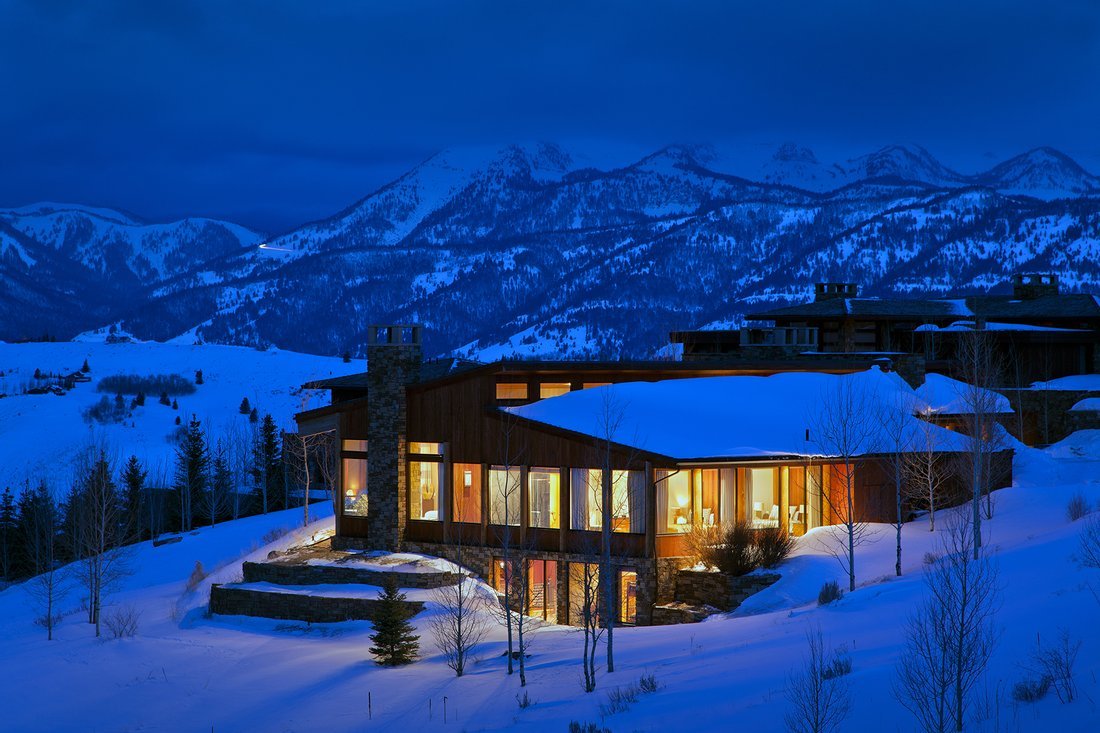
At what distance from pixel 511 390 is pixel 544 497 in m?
3.11

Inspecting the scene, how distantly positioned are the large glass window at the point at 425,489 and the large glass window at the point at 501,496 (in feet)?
5.41

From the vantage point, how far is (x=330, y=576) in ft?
85.5

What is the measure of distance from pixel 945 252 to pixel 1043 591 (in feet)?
471

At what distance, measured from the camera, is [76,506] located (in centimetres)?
4794

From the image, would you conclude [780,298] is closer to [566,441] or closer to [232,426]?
[232,426]

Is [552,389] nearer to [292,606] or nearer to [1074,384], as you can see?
[292,606]

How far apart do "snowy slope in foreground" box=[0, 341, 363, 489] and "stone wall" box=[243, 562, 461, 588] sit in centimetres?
4800

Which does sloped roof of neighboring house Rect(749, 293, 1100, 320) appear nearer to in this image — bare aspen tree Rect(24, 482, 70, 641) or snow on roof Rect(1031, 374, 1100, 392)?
snow on roof Rect(1031, 374, 1100, 392)

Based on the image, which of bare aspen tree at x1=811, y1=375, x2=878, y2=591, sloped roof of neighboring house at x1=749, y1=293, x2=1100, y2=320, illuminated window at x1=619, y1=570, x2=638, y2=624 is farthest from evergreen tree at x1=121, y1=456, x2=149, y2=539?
bare aspen tree at x1=811, y1=375, x2=878, y2=591

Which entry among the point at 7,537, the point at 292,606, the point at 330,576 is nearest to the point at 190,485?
the point at 7,537

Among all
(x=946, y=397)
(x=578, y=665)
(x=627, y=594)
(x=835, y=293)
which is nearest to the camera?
(x=578, y=665)

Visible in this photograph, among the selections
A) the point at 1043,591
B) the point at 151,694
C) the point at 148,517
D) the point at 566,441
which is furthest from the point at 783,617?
the point at 148,517

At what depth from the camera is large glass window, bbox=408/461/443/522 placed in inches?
1096

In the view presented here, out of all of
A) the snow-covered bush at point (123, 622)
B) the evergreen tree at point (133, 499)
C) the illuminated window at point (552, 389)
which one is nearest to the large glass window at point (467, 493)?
the illuminated window at point (552, 389)
